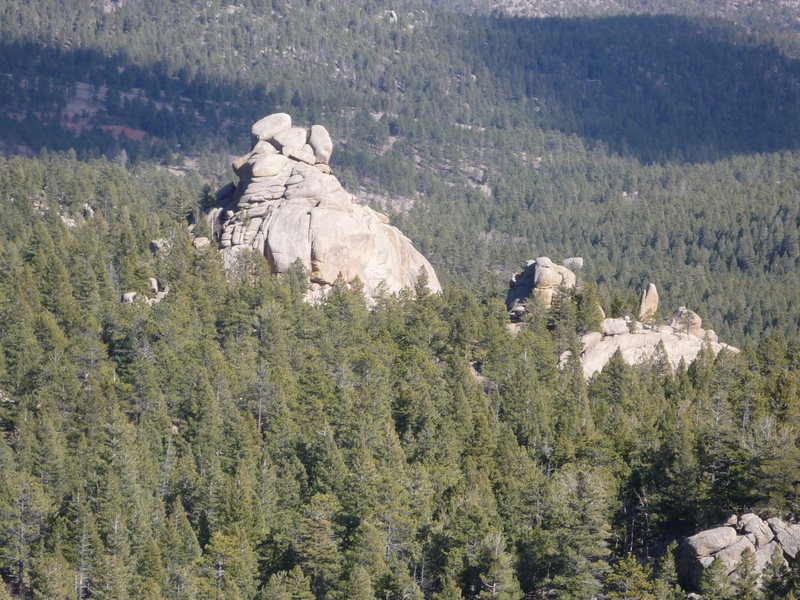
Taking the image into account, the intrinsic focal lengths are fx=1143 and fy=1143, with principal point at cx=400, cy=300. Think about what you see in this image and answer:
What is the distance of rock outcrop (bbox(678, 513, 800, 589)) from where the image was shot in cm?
6272

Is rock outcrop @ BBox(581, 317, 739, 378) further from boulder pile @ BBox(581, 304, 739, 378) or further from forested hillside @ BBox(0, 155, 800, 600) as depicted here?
forested hillside @ BBox(0, 155, 800, 600)

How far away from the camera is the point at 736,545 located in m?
63.4

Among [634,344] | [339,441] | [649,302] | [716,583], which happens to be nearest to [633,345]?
[634,344]

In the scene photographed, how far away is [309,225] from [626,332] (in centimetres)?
3487

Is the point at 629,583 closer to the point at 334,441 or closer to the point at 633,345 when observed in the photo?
the point at 334,441

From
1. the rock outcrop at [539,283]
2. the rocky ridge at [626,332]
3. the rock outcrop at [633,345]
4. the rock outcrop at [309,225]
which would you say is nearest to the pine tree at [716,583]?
the rocky ridge at [626,332]

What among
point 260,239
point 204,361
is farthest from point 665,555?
point 260,239

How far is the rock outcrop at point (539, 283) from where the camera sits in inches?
4783

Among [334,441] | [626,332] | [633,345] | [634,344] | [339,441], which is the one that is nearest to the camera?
[334,441]

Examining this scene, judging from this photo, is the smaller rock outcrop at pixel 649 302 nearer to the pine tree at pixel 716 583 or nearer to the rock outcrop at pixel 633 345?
the rock outcrop at pixel 633 345

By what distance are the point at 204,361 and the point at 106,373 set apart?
26.5ft

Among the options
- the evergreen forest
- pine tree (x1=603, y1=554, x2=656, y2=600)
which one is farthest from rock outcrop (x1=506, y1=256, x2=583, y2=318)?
pine tree (x1=603, y1=554, x2=656, y2=600)

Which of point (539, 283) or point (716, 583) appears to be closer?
point (716, 583)

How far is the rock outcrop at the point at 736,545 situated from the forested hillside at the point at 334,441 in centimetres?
158
